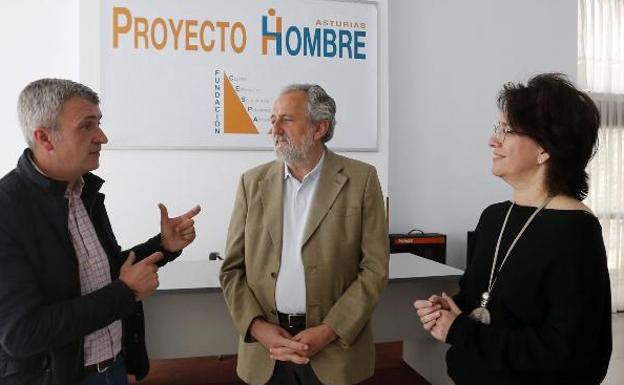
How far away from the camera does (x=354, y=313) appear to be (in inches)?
65.5

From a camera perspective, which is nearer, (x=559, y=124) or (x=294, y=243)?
(x=559, y=124)

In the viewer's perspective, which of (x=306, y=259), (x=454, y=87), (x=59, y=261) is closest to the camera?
(x=59, y=261)

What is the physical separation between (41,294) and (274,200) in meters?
0.80

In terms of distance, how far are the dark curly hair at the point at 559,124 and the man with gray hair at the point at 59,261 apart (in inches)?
42.5

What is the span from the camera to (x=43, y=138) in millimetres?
1324

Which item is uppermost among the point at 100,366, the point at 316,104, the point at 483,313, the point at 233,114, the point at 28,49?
the point at 28,49

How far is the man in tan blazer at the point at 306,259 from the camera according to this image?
168 centimetres

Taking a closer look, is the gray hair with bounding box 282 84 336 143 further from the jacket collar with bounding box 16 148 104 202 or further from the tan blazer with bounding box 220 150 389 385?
the jacket collar with bounding box 16 148 104 202

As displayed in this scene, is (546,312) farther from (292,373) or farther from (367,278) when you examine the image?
(292,373)

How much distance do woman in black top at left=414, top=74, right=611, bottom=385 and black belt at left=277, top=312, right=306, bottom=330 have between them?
49 cm

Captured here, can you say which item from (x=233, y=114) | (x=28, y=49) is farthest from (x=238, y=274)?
(x=28, y=49)

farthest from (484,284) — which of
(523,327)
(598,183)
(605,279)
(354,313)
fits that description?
(598,183)

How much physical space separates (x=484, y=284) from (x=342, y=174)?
2.06 feet

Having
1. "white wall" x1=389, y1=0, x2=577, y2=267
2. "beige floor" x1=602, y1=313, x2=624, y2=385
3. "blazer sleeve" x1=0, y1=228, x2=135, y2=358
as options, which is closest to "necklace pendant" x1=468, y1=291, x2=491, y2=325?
"blazer sleeve" x1=0, y1=228, x2=135, y2=358
